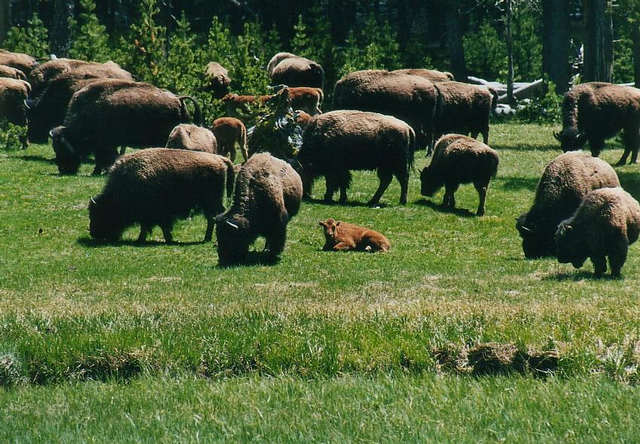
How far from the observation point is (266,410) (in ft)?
22.5

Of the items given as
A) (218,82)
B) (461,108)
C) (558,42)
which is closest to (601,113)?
(461,108)

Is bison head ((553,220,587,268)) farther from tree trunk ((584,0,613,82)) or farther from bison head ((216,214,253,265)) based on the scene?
tree trunk ((584,0,613,82))

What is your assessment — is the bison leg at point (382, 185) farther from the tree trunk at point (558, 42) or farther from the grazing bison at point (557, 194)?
the tree trunk at point (558, 42)

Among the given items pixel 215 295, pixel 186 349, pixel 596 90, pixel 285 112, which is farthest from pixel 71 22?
pixel 186 349

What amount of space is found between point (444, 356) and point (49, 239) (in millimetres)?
10401

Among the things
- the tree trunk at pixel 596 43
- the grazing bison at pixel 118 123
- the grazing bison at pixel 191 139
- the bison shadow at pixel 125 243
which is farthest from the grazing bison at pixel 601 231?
the tree trunk at pixel 596 43

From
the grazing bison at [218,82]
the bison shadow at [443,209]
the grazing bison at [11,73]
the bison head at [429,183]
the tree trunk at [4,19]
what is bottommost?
the bison shadow at [443,209]

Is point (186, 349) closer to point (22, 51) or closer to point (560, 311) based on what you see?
point (560, 311)

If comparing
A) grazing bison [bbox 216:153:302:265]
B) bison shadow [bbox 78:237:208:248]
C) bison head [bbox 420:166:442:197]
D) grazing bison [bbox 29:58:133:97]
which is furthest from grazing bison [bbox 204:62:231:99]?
grazing bison [bbox 216:153:302:265]

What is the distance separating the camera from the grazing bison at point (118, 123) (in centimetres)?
2277

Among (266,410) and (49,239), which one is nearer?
(266,410)

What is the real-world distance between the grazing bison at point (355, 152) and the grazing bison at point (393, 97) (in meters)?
4.55

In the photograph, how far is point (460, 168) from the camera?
20266 mm

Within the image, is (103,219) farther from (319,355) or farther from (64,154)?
Answer: (319,355)
